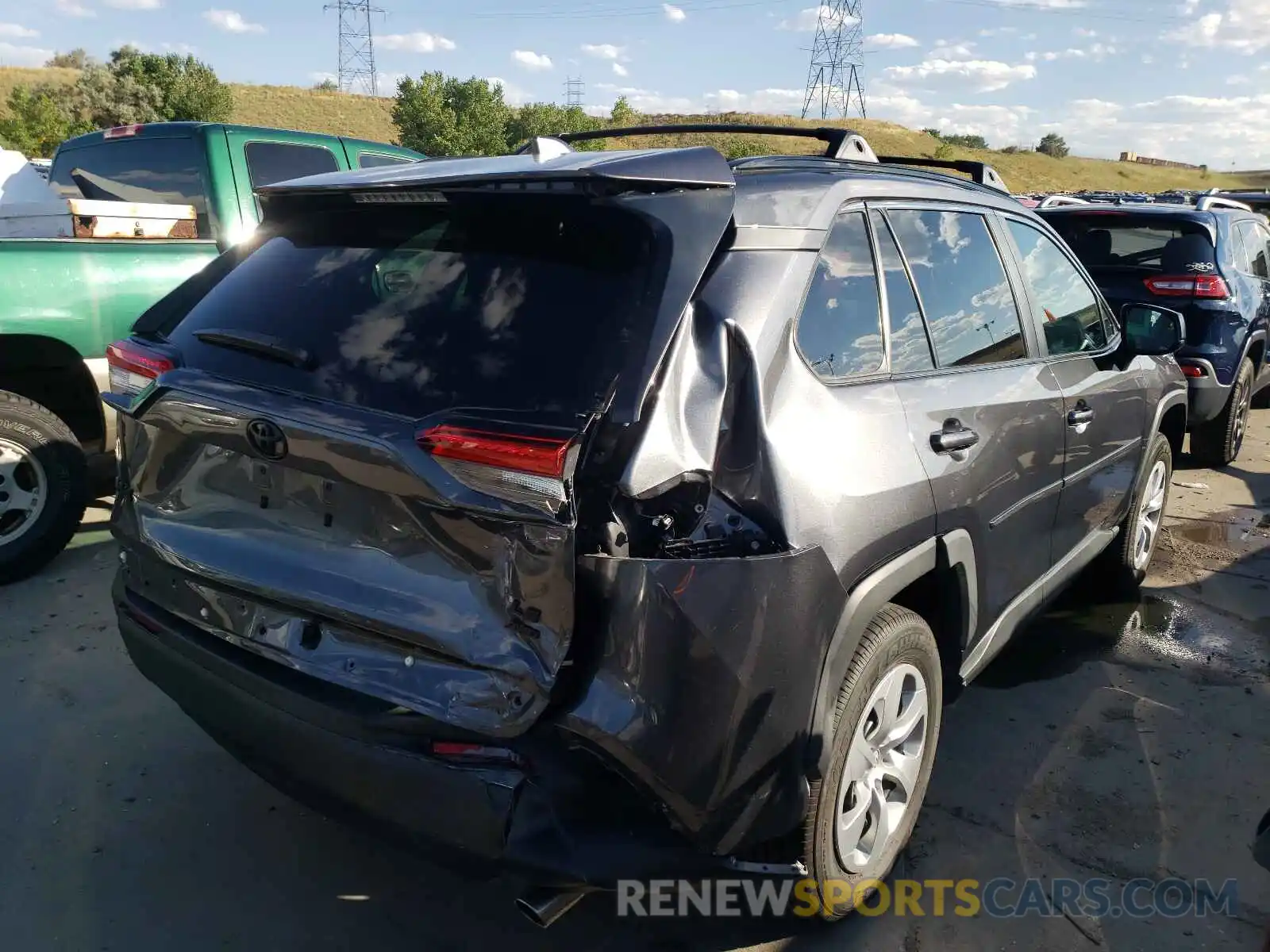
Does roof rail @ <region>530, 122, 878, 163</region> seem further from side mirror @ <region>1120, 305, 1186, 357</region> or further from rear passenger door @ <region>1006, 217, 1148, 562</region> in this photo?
side mirror @ <region>1120, 305, 1186, 357</region>

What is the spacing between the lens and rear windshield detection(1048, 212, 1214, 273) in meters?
6.61

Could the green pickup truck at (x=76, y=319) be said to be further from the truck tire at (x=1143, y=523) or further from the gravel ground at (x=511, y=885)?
the truck tire at (x=1143, y=523)

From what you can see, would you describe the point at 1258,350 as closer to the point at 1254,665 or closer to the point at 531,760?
the point at 1254,665

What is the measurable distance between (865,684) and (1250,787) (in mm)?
1832

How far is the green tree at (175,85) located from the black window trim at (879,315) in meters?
51.8

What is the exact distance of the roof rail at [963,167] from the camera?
3.49 meters

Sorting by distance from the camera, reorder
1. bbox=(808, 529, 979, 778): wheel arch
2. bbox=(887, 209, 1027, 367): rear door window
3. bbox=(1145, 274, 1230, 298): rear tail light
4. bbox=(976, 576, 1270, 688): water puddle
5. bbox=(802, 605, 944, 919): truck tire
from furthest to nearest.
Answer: bbox=(1145, 274, 1230, 298): rear tail light, bbox=(976, 576, 1270, 688): water puddle, bbox=(887, 209, 1027, 367): rear door window, bbox=(802, 605, 944, 919): truck tire, bbox=(808, 529, 979, 778): wheel arch

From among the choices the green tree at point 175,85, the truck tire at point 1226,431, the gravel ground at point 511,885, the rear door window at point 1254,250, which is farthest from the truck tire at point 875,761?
Answer: the green tree at point 175,85

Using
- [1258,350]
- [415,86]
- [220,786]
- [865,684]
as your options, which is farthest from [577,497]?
[415,86]

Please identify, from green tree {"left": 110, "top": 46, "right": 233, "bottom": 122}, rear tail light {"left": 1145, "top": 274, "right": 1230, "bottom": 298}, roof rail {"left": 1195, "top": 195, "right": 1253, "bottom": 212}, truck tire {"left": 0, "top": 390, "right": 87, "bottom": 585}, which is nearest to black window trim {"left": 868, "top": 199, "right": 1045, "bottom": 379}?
truck tire {"left": 0, "top": 390, "right": 87, "bottom": 585}

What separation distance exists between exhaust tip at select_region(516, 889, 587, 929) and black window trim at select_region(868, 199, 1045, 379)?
149cm

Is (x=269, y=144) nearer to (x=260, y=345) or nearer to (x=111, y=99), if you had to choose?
(x=260, y=345)

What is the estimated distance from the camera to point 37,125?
125 feet

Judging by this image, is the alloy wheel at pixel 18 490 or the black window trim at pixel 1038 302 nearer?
the black window trim at pixel 1038 302
